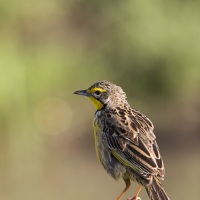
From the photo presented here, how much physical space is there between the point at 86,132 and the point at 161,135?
1904 mm

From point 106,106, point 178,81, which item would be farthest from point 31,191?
point 106,106

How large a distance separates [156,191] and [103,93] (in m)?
1.59

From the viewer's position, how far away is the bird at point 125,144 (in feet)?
37.2

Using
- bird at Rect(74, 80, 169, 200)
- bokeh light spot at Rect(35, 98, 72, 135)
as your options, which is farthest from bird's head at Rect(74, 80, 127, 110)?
bokeh light spot at Rect(35, 98, 72, 135)

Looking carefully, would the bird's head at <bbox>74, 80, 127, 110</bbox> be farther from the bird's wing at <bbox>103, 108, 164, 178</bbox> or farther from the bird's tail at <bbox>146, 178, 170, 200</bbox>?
the bird's tail at <bbox>146, 178, 170, 200</bbox>

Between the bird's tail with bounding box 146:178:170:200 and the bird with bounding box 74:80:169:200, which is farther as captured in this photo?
the bird with bounding box 74:80:169:200

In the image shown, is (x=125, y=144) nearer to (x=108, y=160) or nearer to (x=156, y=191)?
(x=108, y=160)

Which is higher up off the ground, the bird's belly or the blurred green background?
the blurred green background

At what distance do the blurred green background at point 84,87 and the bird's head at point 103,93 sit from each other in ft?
31.9

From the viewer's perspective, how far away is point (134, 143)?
38.1 feet

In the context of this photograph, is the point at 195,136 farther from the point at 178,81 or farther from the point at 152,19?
the point at 152,19

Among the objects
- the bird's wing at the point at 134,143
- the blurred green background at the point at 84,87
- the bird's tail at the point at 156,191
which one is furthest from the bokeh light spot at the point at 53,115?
the bird's tail at the point at 156,191

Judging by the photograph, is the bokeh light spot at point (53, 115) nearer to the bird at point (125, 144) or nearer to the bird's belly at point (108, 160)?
the bird at point (125, 144)

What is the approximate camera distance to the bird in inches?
446
